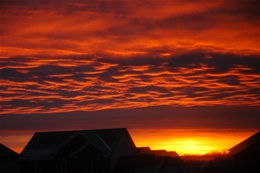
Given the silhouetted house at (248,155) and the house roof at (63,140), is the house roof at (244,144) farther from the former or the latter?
the house roof at (63,140)

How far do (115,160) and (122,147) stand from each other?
3.07 meters

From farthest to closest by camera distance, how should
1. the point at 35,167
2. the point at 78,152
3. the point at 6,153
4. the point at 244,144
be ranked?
the point at 6,153, the point at 35,167, the point at 78,152, the point at 244,144

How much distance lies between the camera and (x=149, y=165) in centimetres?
5128

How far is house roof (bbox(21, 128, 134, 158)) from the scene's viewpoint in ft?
178

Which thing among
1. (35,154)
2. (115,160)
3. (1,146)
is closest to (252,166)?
(115,160)

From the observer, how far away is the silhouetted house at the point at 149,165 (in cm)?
5038

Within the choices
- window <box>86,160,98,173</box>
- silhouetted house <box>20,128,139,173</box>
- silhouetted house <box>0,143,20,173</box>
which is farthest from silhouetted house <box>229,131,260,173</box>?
silhouetted house <box>0,143,20,173</box>

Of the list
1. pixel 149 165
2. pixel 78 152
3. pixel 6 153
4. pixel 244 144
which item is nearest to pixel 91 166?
pixel 78 152

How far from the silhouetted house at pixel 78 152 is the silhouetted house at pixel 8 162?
100cm

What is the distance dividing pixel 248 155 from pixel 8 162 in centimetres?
2860

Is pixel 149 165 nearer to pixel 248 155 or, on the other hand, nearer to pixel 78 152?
pixel 78 152

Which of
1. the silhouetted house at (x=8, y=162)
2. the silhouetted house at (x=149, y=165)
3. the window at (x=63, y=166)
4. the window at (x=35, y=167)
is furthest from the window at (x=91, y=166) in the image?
the silhouetted house at (x=8, y=162)

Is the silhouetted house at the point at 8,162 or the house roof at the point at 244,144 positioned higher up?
the house roof at the point at 244,144

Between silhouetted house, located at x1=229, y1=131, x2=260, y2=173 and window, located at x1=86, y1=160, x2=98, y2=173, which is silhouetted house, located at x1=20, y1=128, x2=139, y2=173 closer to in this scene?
window, located at x1=86, y1=160, x2=98, y2=173
